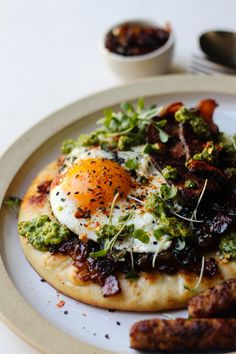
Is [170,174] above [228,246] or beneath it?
above

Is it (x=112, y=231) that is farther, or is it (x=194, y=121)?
(x=194, y=121)

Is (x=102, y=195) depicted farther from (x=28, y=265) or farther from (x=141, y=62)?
(x=141, y=62)

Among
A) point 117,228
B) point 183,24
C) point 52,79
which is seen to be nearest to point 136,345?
point 117,228

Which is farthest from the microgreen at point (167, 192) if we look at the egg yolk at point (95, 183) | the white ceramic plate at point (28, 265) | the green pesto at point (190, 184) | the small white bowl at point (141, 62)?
the small white bowl at point (141, 62)

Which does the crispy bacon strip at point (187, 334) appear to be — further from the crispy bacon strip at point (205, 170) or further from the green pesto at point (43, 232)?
the crispy bacon strip at point (205, 170)

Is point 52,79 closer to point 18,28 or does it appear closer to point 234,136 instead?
point 18,28

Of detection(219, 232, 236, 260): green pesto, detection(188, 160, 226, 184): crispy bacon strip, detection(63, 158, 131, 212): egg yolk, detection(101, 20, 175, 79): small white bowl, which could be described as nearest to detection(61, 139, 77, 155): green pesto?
detection(63, 158, 131, 212): egg yolk

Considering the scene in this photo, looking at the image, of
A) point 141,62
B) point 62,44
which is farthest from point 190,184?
point 62,44

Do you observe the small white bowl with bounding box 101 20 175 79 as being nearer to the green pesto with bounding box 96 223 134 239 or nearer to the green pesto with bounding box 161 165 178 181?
the green pesto with bounding box 161 165 178 181
